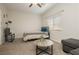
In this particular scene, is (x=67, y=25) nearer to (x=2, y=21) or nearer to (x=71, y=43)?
(x=71, y=43)

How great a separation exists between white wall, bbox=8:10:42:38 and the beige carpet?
148 millimetres

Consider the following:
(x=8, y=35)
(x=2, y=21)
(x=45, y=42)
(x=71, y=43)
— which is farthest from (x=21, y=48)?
(x=71, y=43)

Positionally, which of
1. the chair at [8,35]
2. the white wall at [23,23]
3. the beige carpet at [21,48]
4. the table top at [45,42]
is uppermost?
the white wall at [23,23]

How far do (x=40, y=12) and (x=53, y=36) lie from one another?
0.47m

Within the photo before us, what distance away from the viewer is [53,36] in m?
1.52

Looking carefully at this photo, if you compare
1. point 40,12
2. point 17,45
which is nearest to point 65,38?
point 40,12

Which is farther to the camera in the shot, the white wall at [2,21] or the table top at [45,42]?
the table top at [45,42]

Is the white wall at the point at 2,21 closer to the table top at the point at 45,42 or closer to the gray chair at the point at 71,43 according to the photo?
the table top at the point at 45,42

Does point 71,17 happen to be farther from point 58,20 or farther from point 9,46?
point 9,46

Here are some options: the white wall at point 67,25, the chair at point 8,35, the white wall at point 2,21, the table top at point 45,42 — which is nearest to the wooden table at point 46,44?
the table top at point 45,42

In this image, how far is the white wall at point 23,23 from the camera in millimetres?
1425

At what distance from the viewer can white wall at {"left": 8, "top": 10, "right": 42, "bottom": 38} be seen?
1.42 meters

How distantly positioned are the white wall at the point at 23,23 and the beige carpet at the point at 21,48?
15 cm

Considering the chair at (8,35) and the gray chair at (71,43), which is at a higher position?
the chair at (8,35)
